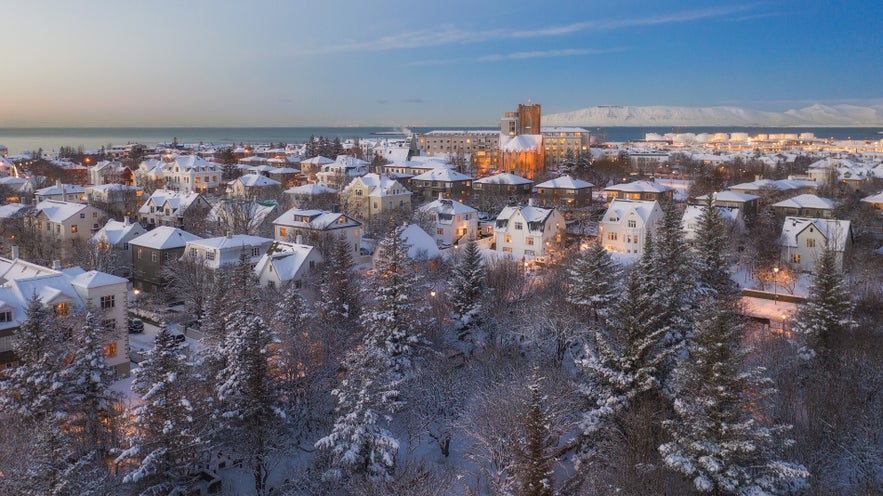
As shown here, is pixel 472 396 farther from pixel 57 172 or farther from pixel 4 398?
pixel 57 172

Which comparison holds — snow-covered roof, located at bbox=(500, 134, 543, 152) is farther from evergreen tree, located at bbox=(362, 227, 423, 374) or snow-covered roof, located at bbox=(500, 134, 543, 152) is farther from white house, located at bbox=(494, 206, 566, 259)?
evergreen tree, located at bbox=(362, 227, 423, 374)

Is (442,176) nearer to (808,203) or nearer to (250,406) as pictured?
(808,203)

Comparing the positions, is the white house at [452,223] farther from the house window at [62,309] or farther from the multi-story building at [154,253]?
the house window at [62,309]

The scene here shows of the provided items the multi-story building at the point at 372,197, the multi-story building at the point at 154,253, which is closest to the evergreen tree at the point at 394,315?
the multi-story building at the point at 154,253

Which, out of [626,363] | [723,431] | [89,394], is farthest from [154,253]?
[723,431]

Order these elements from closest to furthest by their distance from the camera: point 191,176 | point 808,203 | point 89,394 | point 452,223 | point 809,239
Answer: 1. point 89,394
2. point 809,239
3. point 452,223
4. point 808,203
5. point 191,176

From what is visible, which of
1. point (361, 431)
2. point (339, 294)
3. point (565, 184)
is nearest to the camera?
point (361, 431)
